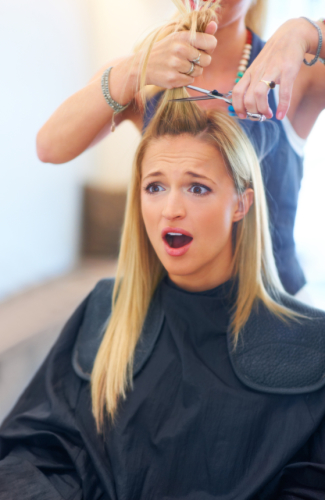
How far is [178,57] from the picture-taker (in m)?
A: 0.89

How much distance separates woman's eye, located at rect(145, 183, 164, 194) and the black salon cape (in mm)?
249

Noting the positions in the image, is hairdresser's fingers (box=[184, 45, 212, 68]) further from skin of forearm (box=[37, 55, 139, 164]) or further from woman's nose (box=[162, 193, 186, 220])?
woman's nose (box=[162, 193, 186, 220])

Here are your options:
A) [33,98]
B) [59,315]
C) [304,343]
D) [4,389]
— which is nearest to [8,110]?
[33,98]

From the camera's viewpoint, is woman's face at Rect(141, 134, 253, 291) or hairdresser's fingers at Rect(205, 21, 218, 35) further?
woman's face at Rect(141, 134, 253, 291)

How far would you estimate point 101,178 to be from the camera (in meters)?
1.64

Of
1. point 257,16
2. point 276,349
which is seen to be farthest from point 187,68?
point 276,349

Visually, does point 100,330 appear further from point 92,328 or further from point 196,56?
point 196,56

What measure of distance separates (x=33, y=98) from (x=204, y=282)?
0.91 metres

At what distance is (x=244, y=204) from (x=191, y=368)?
0.40 meters

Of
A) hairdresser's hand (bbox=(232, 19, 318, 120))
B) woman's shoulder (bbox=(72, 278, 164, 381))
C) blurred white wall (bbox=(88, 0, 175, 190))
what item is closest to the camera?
hairdresser's hand (bbox=(232, 19, 318, 120))

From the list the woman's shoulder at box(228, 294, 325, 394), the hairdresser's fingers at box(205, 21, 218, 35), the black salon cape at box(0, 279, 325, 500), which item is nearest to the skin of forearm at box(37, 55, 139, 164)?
the hairdresser's fingers at box(205, 21, 218, 35)

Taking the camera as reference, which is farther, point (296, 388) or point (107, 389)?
point (107, 389)

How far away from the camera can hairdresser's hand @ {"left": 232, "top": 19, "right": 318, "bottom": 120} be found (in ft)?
2.78

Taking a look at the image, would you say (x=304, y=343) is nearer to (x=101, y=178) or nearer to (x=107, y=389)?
(x=107, y=389)
